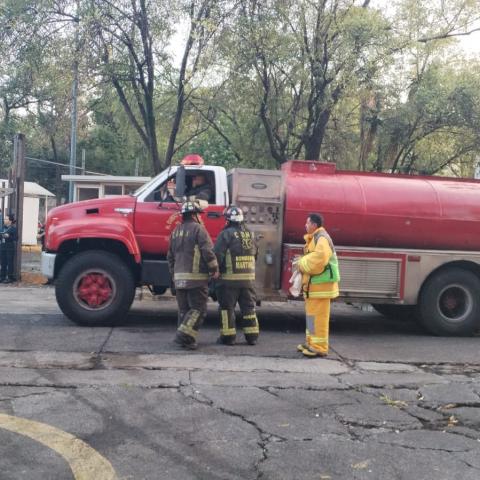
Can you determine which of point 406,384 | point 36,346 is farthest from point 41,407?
point 406,384

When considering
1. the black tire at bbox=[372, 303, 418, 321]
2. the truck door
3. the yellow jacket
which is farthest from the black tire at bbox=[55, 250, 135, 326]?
the black tire at bbox=[372, 303, 418, 321]

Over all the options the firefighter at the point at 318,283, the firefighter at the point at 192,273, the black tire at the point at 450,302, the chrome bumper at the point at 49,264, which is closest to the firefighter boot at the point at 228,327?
the firefighter at the point at 192,273

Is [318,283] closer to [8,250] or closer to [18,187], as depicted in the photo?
[8,250]

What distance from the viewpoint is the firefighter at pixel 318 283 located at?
289 inches

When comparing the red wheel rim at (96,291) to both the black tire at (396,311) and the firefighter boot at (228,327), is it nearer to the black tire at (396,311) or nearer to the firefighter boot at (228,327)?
the firefighter boot at (228,327)

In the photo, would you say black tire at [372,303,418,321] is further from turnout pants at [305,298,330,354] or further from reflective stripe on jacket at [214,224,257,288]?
reflective stripe on jacket at [214,224,257,288]

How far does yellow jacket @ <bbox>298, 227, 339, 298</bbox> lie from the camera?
731 cm

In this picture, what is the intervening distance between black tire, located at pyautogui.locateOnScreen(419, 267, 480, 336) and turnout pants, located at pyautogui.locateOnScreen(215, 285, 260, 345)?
2.94m

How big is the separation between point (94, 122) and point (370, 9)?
29.3 metres

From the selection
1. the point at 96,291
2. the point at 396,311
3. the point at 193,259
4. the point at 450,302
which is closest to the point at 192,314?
the point at 193,259

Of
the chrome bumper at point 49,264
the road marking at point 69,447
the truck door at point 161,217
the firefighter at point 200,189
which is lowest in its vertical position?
the road marking at point 69,447

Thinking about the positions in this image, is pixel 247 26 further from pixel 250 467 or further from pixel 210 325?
pixel 250 467

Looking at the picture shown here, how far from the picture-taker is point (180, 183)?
8398 mm

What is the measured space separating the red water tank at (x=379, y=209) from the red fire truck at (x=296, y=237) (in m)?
0.01
